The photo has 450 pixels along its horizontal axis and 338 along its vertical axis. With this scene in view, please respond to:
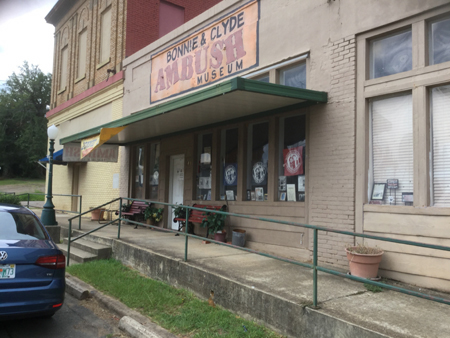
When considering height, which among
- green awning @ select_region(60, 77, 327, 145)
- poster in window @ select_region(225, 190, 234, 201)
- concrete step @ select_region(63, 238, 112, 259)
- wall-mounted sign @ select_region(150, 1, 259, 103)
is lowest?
Result: concrete step @ select_region(63, 238, 112, 259)

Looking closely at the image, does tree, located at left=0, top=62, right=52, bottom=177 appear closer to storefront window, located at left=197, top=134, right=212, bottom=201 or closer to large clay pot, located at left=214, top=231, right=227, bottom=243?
storefront window, located at left=197, top=134, right=212, bottom=201

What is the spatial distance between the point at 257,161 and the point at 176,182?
11.0ft

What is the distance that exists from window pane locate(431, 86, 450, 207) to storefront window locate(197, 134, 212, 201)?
5.24m

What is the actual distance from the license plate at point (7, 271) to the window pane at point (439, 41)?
19.7ft

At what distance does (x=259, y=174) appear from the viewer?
817 cm

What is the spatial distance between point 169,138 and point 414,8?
702cm

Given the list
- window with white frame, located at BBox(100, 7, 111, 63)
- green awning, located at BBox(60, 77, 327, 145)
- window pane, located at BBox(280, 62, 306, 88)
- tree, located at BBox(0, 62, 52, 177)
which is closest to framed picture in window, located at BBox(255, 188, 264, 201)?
green awning, located at BBox(60, 77, 327, 145)

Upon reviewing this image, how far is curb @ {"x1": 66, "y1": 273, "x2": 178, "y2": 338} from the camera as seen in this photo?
4456 millimetres

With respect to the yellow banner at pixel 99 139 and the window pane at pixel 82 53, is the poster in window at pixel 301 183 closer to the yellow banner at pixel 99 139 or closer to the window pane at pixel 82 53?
the yellow banner at pixel 99 139

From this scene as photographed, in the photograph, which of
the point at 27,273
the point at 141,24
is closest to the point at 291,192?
the point at 27,273

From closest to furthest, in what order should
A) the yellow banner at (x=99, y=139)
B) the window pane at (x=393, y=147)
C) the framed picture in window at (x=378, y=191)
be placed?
the window pane at (x=393, y=147) → the framed picture in window at (x=378, y=191) → the yellow banner at (x=99, y=139)

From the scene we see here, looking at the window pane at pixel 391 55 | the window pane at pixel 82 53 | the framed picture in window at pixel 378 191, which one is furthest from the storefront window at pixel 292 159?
the window pane at pixel 82 53

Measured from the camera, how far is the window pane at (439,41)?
17.6 feet

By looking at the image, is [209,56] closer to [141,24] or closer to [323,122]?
[323,122]
